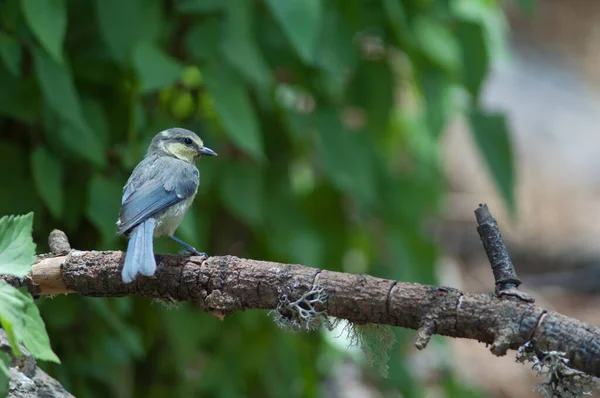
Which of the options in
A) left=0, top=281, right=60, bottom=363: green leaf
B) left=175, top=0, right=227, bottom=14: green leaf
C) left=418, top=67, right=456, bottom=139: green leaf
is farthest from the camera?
left=418, top=67, right=456, bottom=139: green leaf

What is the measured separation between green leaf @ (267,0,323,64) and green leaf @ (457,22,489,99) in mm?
907

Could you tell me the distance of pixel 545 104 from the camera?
8.73 metres

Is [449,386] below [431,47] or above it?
below

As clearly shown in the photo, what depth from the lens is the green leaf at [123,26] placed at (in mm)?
2838

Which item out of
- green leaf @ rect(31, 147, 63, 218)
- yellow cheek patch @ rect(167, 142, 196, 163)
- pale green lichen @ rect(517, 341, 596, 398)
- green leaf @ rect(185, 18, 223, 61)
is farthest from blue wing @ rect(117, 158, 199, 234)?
pale green lichen @ rect(517, 341, 596, 398)

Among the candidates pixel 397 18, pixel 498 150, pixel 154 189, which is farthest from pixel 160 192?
pixel 498 150

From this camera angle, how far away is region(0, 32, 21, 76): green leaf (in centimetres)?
267

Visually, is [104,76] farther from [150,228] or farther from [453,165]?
[453,165]

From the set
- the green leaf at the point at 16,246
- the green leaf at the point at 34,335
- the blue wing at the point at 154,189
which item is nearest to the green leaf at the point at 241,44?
the blue wing at the point at 154,189

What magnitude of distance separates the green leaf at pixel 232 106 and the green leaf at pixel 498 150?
1037 millimetres

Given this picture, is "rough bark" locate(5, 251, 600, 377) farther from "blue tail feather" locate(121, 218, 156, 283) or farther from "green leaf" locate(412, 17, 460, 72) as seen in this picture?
"green leaf" locate(412, 17, 460, 72)

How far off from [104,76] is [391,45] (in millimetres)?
1328

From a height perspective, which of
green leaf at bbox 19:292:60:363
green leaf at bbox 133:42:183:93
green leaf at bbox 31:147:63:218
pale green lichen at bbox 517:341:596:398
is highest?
green leaf at bbox 133:42:183:93

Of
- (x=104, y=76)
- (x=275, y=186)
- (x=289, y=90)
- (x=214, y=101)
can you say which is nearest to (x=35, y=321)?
(x=214, y=101)
